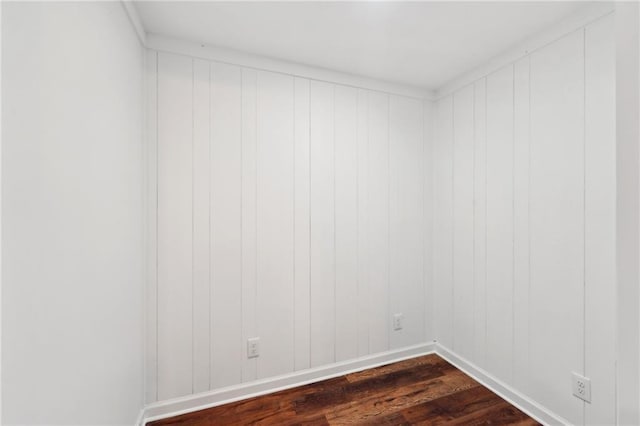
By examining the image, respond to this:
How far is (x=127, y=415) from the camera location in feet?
4.71

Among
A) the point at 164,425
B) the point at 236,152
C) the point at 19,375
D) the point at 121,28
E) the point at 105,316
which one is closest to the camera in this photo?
the point at 19,375

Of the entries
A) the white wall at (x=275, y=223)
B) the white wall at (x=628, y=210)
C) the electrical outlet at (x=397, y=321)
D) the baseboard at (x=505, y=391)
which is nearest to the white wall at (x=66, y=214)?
the white wall at (x=275, y=223)

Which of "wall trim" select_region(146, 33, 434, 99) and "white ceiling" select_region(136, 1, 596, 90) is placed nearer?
"white ceiling" select_region(136, 1, 596, 90)

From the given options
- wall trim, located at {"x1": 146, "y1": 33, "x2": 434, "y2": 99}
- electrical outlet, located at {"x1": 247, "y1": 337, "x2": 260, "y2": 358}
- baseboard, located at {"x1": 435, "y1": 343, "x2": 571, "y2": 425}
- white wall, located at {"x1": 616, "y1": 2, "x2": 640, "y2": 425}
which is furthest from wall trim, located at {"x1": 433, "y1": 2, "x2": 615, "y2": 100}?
electrical outlet, located at {"x1": 247, "y1": 337, "x2": 260, "y2": 358}

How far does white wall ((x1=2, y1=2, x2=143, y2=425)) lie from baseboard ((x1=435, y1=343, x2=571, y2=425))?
231cm

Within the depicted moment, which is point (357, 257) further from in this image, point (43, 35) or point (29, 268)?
point (43, 35)

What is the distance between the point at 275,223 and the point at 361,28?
138 centimetres

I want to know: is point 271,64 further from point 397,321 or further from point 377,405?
point 377,405

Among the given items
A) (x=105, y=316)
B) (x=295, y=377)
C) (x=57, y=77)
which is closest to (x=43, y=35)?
(x=57, y=77)

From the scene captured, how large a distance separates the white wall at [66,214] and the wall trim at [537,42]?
232 cm

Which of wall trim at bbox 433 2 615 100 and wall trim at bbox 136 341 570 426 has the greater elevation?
wall trim at bbox 433 2 615 100

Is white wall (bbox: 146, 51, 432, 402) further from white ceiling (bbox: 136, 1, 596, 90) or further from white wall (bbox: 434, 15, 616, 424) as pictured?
white wall (bbox: 434, 15, 616, 424)

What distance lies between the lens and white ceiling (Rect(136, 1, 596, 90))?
1.53 metres

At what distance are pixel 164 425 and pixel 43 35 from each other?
1999mm
